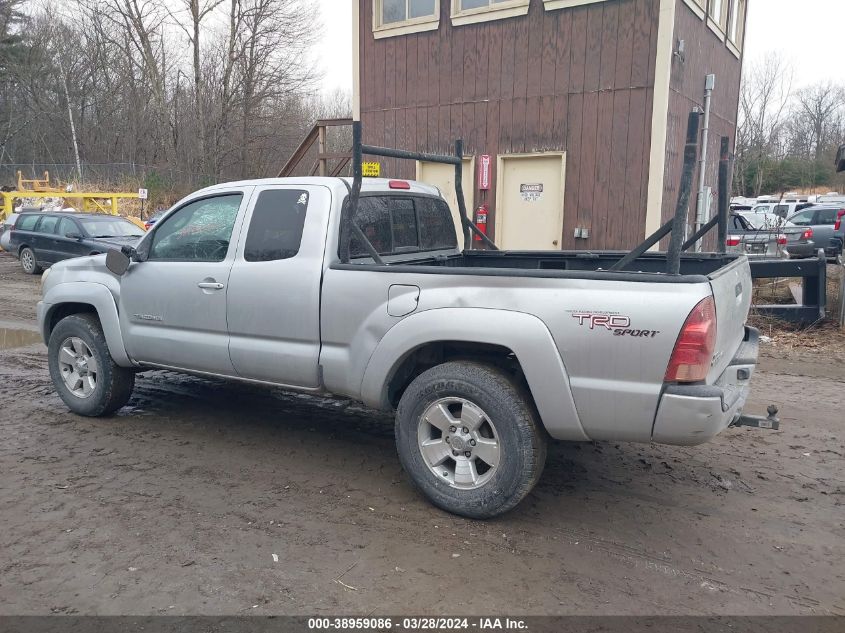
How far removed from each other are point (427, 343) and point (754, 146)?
4643cm

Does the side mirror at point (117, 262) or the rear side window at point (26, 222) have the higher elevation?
the side mirror at point (117, 262)

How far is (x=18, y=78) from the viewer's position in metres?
37.5

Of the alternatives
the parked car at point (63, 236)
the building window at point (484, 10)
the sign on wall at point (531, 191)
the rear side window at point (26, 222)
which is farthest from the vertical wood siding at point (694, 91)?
the rear side window at point (26, 222)

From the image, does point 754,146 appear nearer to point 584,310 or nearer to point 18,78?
point 18,78

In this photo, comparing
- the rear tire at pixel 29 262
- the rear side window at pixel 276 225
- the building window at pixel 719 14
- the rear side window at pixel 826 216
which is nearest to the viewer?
the rear side window at pixel 276 225

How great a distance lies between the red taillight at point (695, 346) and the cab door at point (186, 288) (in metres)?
2.90

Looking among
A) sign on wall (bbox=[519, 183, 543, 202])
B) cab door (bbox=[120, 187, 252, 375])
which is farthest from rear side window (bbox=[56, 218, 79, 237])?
cab door (bbox=[120, 187, 252, 375])

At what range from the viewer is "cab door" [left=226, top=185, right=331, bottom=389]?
171 inches

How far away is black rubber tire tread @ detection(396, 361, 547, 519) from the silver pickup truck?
11 mm

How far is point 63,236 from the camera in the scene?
15.4 m

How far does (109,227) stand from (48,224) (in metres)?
1.53

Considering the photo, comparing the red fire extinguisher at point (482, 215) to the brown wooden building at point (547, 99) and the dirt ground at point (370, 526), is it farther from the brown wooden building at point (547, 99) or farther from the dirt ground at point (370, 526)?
the dirt ground at point (370, 526)

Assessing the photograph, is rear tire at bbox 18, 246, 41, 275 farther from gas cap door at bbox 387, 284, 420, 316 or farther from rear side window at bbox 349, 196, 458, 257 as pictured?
gas cap door at bbox 387, 284, 420, 316

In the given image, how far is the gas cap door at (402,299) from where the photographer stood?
154 inches
